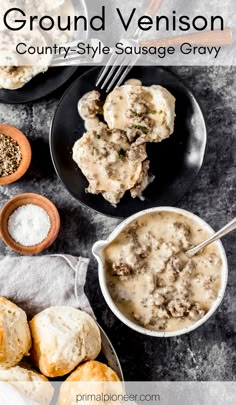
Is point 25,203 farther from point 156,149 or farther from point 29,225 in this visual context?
point 156,149

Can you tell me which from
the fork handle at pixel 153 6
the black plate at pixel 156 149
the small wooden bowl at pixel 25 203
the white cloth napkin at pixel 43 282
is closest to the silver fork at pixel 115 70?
the black plate at pixel 156 149

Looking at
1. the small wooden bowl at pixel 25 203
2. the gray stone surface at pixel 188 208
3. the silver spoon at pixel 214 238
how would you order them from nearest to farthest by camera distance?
the silver spoon at pixel 214 238, the small wooden bowl at pixel 25 203, the gray stone surface at pixel 188 208

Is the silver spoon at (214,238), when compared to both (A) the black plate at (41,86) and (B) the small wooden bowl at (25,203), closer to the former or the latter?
(B) the small wooden bowl at (25,203)

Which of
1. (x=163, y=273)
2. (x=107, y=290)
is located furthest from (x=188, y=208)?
(x=107, y=290)

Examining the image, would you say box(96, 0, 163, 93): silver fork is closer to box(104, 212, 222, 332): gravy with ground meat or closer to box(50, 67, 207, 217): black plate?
box(50, 67, 207, 217): black plate

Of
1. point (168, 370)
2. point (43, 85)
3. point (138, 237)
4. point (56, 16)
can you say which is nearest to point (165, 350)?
point (168, 370)

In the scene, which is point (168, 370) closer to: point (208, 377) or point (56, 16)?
point (208, 377)
